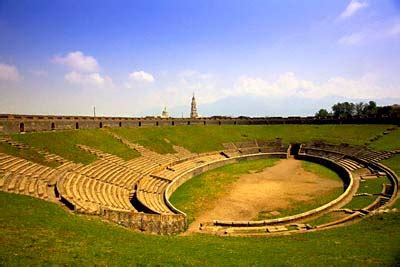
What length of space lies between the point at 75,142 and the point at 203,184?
15.2 m

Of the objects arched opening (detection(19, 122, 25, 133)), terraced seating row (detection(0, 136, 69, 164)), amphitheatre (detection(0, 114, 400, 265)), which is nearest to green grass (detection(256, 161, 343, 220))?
amphitheatre (detection(0, 114, 400, 265))

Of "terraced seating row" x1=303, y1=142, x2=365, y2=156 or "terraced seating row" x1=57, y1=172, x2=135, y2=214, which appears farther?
"terraced seating row" x1=303, y1=142, x2=365, y2=156

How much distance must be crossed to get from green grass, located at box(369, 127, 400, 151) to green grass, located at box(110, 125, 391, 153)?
7.46 feet

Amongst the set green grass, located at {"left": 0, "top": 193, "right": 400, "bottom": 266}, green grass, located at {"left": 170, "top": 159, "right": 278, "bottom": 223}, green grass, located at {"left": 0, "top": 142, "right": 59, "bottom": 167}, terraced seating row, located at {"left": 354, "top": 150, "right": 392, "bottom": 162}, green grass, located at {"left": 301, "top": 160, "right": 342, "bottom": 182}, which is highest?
green grass, located at {"left": 0, "top": 142, "right": 59, "bottom": 167}

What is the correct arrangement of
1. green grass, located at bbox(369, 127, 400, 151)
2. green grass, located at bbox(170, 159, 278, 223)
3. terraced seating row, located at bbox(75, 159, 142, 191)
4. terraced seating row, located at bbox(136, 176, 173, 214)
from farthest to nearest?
green grass, located at bbox(369, 127, 400, 151), terraced seating row, located at bbox(75, 159, 142, 191), green grass, located at bbox(170, 159, 278, 223), terraced seating row, located at bbox(136, 176, 173, 214)

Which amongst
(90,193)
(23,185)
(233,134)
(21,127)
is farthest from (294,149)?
(23,185)

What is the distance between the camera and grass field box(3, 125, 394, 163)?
31.7 m

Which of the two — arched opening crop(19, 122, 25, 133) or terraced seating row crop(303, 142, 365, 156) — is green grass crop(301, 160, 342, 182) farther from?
arched opening crop(19, 122, 25, 133)

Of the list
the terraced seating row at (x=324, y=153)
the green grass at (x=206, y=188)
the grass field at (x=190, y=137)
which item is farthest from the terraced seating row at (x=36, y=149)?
the terraced seating row at (x=324, y=153)

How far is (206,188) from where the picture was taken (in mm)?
32562

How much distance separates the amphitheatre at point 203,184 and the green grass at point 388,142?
0.14 metres

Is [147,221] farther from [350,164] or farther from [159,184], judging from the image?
[350,164]

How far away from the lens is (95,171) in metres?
28.5

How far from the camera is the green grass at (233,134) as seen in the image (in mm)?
48562
